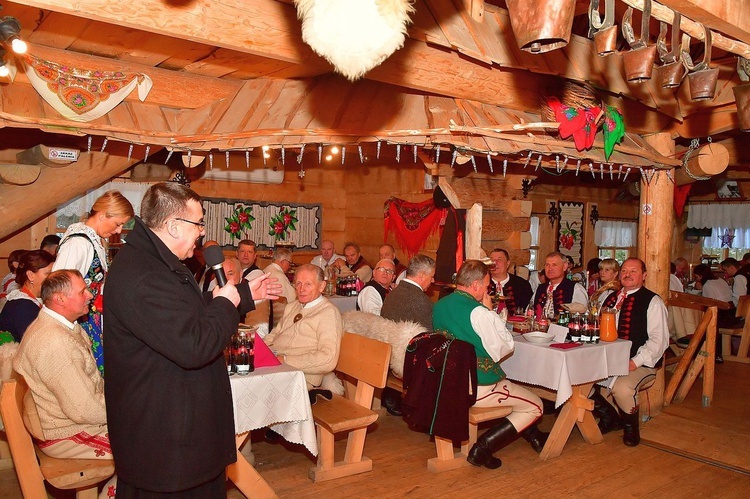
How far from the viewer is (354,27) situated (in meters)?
1.70

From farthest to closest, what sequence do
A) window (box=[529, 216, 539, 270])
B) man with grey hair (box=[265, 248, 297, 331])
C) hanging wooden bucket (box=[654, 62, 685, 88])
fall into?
window (box=[529, 216, 539, 270]) < man with grey hair (box=[265, 248, 297, 331]) < hanging wooden bucket (box=[654, 62, 685, 88])

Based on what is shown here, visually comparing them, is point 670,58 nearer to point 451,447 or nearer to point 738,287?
point 451,447

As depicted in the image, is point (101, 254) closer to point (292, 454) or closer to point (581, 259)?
point (292, 454)

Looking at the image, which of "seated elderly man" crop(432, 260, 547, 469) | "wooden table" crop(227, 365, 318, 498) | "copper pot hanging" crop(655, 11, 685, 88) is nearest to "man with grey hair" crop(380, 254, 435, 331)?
"seated elderly man" crop(432, 260, 547, 469)

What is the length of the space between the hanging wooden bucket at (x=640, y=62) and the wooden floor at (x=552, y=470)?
233 cm

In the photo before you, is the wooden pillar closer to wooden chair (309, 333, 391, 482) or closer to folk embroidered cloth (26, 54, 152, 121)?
wooden chair (309, 333, 391, 482)

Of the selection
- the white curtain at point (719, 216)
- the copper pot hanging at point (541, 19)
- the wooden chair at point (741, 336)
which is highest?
the copper pot hanging at point (541, 19)

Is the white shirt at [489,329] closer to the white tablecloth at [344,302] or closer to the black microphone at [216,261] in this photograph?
the black microphone at [216,261]

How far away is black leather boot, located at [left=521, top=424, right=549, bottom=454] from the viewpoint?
4297 mm

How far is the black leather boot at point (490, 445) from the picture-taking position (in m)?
4.01

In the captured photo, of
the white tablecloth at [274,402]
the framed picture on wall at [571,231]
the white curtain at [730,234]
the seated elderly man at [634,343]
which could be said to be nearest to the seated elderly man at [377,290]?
the seated elderly man at [634,343]

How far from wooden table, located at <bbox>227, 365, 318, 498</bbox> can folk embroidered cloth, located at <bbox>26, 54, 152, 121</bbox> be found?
2.18 m

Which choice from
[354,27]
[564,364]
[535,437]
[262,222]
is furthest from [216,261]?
[262,222]

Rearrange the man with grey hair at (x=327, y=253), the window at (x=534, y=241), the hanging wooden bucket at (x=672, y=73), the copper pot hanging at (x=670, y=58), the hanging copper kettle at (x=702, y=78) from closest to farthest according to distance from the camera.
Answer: the copper pot hanging at (x=670, y=58)
the hanging wooden bucket at (x=672, y=73)
the hanging copper kettle at (x=702, y=78)
the man with grey hair at (x=327, y=253)
the window at (x=534, y=241)
